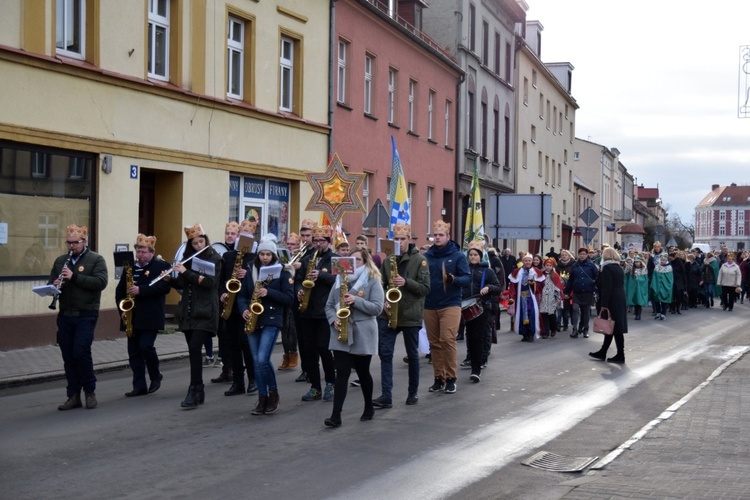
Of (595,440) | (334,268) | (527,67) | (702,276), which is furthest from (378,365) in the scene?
(527,67)

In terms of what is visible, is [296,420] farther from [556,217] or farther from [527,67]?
[556,217]

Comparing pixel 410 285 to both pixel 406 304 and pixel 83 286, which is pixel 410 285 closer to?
pixel 406 304

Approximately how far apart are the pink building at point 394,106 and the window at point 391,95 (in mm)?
31

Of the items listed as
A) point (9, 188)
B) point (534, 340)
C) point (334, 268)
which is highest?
point (9, 188)

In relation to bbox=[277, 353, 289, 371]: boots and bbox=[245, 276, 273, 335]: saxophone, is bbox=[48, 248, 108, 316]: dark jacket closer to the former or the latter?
bbox=[245, 276, 273, 335]: saxophone

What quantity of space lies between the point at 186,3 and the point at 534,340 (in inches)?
375

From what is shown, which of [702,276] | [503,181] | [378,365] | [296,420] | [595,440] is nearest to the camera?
[595,440]

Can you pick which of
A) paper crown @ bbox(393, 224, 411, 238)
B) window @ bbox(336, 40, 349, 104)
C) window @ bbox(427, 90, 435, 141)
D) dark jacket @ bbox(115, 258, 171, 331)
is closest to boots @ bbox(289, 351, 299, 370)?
dark jacket @ bbox(115, 258, 171, 331)

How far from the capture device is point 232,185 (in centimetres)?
2214

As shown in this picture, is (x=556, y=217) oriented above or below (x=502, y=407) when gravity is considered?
above

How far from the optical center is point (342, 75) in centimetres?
2741

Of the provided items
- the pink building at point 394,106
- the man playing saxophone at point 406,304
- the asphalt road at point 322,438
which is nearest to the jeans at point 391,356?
the man playing saxophone at point 406,304

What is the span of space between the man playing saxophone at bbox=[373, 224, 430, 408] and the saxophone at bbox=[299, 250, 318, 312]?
784 mm

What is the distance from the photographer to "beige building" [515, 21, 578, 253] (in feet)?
167
